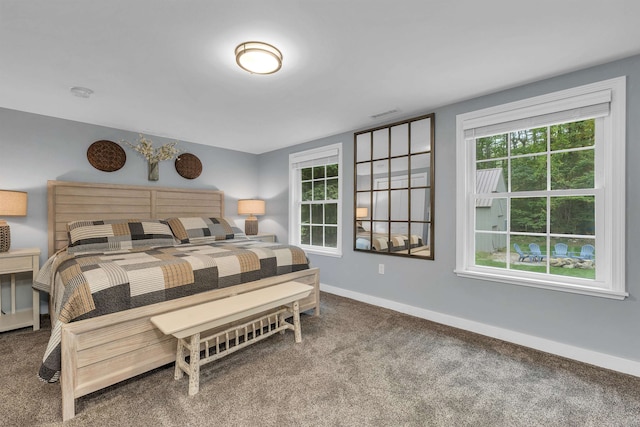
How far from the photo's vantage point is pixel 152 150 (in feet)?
12.6

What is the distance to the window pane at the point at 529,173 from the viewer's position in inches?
95.6

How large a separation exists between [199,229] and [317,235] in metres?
1.60

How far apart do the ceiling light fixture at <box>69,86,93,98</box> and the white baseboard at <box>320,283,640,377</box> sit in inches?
136

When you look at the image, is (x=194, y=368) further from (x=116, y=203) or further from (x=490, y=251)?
(x=116, y=203)

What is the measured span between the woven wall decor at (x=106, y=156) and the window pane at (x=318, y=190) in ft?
8.08

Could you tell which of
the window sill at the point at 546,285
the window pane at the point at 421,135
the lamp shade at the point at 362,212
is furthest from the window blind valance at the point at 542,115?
the lamp shade at the point at 362,212

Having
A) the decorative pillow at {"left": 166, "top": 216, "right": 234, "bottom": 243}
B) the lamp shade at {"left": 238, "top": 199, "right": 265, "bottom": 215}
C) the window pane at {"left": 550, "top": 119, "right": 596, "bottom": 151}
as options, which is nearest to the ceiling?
the window pane at {"left": 550, "top": 119, "right": 596, "bottom": 151}

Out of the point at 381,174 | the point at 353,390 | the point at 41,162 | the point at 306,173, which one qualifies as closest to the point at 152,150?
the point at 41,162

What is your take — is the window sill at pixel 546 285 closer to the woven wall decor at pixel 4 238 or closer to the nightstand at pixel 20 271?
the nightstand at pixel 20 271

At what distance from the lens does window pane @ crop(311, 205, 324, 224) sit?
13.9 feet

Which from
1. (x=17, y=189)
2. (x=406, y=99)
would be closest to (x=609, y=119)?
(x=406, y=99)

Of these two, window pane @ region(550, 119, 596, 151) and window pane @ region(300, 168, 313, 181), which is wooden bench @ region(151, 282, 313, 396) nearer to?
window pane @ region(300, 168, 313, 181)

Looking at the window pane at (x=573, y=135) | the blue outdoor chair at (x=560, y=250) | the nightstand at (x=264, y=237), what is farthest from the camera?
the nightstand at (x=264, y=237)

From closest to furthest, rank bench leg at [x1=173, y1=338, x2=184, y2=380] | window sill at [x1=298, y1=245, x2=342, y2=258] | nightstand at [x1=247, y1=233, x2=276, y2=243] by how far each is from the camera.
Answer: bench leg at [x1=173, y1=338, x2=184, y2=380]
window sill at [x1=298, y1=245, x2=342, y2=258]
nightstand at [x1=247, y1=233, x2=276, y2=243]
